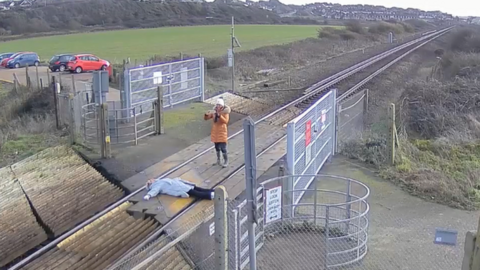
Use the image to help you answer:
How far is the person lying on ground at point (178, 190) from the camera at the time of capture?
11.3m

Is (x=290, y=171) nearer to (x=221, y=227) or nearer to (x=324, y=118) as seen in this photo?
(x=324, y=118)

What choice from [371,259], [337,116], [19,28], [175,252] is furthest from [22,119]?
[19,28]

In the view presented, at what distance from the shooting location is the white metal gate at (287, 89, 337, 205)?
10.9m

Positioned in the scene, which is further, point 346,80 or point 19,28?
point 19,28

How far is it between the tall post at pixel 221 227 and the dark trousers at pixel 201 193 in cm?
428

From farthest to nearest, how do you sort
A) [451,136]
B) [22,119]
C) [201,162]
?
[22,119] < [451,136] < [201,162]

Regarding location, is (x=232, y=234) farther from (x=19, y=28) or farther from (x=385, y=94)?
(x=19, y=28)

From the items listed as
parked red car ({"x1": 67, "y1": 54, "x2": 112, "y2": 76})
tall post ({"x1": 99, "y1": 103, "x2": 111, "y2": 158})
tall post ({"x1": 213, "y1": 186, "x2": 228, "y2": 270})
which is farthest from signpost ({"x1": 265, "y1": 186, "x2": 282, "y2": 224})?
parked red car ({"x1": 67, "y1": 54, "x2": 112, "y2": 76})

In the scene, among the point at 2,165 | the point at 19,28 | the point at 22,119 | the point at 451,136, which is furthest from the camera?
the point at 19,28

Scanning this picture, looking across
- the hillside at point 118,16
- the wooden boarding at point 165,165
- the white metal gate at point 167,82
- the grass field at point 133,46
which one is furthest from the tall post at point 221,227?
the hillside at point 118,16

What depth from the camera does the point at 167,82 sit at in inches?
837

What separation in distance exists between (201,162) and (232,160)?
2.65 feet

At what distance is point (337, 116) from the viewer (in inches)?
640

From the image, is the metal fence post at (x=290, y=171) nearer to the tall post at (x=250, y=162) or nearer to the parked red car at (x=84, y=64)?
the tall post at (x=250, y=162)
